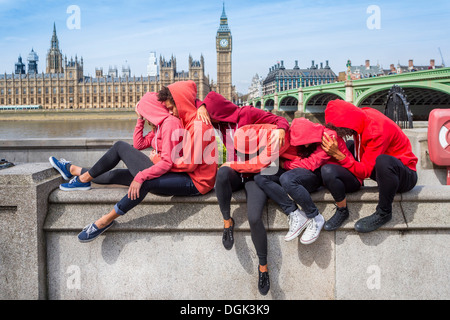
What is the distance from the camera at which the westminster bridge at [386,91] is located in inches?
548

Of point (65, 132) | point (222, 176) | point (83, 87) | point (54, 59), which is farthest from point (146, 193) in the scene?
point (54, 59)

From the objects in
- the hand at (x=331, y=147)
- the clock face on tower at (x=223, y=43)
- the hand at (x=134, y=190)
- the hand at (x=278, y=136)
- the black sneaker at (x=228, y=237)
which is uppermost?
the clock face on tower at (x=223, y=43)

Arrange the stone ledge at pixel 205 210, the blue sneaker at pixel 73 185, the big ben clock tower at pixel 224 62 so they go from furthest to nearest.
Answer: the big ben clock tower at pixel 224 62, the blue sneaker at pixel 73 185, the stone ledge at pixel 205 210

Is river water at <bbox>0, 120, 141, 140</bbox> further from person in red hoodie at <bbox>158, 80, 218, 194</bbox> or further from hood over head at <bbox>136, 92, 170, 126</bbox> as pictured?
person in red hoodie at <bbox>158, 80, 218, 194</bbox>

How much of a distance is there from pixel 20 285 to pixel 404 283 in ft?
6.35

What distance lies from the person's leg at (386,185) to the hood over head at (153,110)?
1.14 m

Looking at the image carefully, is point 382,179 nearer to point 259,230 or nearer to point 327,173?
point 327,173

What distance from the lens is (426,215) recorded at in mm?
1975

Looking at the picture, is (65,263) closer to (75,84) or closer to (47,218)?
(47,218)

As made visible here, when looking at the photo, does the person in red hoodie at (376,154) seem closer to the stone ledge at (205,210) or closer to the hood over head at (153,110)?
the stone ledge at (205,210)

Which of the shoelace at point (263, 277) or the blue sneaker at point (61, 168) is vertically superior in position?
the blue sneaker at point (61, 168)

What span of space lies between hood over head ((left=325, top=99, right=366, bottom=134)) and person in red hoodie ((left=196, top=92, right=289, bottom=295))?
26 cm

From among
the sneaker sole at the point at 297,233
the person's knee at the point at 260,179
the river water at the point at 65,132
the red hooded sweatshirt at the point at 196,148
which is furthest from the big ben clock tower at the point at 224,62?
the sneaker sole at the point at 297,233

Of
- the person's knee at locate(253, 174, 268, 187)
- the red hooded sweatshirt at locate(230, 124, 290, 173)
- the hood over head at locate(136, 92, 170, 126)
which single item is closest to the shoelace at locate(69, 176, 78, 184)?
the hood over head at locate(136, 92, 170, 126)
